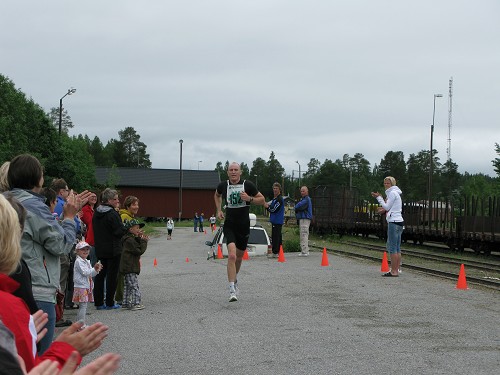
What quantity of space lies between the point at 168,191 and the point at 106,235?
9280cm

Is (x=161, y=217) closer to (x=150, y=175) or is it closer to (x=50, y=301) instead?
(x=150, y=175)

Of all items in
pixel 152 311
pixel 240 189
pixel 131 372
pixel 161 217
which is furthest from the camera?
pixel 161 217

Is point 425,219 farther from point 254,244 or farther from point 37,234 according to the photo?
point 37,234

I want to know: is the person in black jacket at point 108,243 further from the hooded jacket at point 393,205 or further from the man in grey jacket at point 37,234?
the hooded jacket at point 393,205

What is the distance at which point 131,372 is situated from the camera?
6.36 m

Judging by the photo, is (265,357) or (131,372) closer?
(131,372)

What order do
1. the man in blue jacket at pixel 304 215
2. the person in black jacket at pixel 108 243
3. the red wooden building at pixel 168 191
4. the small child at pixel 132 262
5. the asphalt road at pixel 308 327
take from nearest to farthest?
the asphalt road at pixel 308 327
the person in black jacket at pixel 108 243
the small child at pixel 132 262
the man in blue jacket at pixel 304 215
the red wooden building at pixel 168 191

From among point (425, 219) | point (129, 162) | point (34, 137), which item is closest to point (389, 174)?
point (129, 162)

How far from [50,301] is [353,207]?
3387 cm

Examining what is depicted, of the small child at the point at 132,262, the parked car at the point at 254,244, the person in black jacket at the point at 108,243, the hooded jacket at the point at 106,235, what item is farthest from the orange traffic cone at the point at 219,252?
the hooded jacket at the point at 106,235

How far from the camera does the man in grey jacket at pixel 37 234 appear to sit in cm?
543

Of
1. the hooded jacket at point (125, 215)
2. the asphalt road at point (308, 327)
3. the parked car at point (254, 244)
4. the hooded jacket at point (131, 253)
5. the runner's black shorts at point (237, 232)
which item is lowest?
the asphalt road at point (308, 327)

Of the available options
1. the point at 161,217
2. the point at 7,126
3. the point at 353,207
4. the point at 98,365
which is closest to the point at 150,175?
the point at 161,217

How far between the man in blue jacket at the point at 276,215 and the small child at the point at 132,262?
8177 mm
